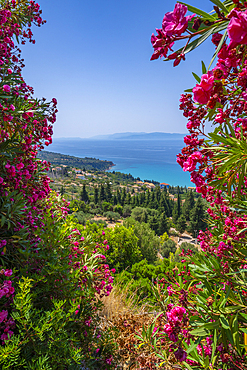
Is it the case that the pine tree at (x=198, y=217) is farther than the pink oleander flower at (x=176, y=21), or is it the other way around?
the pine tree at (x=198, y=217)

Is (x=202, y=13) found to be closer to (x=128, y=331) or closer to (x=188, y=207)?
(x=128, y=331)

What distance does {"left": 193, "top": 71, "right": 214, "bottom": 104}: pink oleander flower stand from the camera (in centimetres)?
59

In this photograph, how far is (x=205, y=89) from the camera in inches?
23.6

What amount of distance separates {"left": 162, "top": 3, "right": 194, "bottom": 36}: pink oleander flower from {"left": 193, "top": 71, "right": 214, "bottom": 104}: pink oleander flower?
0.16 m

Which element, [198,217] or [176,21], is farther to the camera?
[198,217]

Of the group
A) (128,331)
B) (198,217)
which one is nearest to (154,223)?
(198,217)

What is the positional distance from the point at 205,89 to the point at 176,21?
21cm

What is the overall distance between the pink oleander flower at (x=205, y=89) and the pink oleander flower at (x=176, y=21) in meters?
0.16

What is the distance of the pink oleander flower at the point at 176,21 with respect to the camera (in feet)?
1.74

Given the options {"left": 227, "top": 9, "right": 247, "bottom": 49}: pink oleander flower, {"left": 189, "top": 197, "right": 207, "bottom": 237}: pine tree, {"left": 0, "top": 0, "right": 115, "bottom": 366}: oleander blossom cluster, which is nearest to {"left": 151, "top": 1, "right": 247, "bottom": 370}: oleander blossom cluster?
{"left": 227, "top": 9, "right": 247, "bottom": 49}: pink oleander flower

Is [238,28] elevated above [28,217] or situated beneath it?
elevated above

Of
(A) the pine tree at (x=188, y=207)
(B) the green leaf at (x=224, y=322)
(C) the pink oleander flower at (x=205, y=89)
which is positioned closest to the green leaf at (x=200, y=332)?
(B) the green leaf at (x=224, y=322)

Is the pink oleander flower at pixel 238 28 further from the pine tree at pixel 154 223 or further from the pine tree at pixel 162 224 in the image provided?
the pine tree at pixel 162 224

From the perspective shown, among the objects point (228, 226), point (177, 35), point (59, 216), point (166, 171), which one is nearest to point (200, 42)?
point (177, 35)
